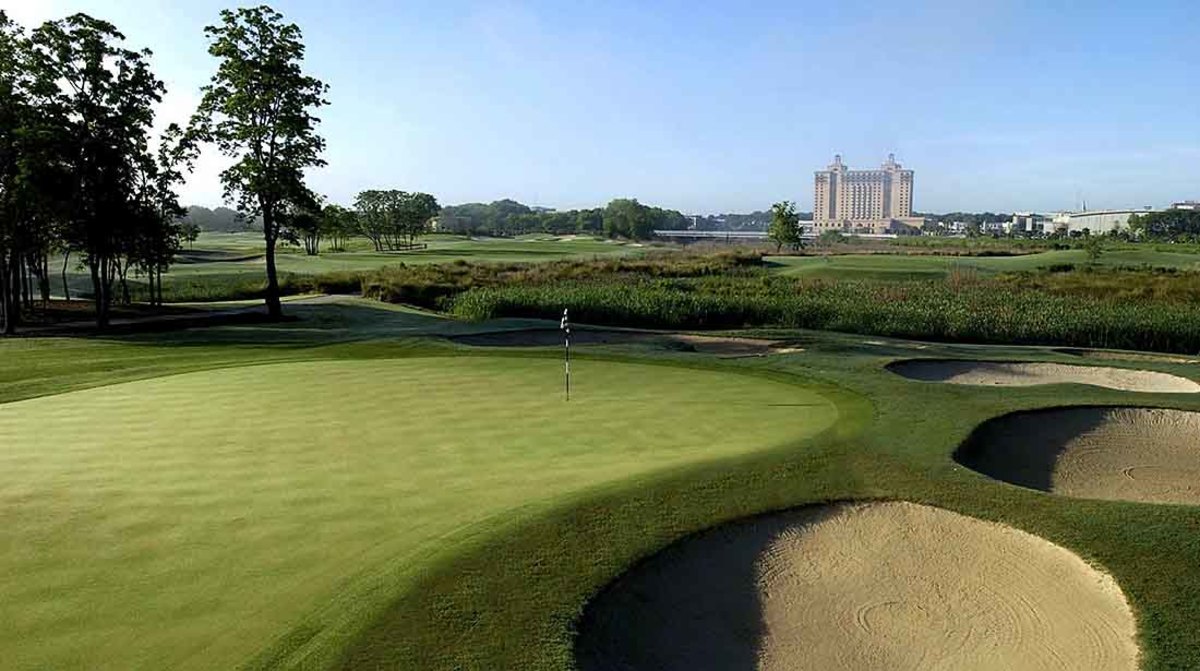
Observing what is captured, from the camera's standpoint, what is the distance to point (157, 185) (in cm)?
3219

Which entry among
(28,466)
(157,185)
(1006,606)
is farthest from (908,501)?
(157,185)

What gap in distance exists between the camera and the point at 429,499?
7.42m

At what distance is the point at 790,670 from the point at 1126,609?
268cm

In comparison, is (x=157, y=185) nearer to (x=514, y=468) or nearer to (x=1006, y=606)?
(x=514, y=468)

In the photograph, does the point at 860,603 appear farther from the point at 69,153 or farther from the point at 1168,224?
the point at 1168,224

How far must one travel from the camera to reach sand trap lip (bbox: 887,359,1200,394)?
15.1 m

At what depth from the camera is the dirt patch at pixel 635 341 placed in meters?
19.7

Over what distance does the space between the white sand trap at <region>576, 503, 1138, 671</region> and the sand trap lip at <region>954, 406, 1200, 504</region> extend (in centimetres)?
263

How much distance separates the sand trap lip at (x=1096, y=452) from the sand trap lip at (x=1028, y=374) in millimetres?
3715

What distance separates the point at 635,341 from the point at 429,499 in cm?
1357

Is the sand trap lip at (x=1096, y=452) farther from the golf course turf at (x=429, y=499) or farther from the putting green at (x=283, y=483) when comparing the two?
the putting green at (x=283, y=483)

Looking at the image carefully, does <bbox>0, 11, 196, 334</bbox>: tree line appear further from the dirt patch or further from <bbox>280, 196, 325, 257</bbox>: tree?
the dirt patch

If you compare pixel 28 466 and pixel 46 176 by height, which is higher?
pixel 46 176

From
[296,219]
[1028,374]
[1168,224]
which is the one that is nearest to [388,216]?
[296,219]
